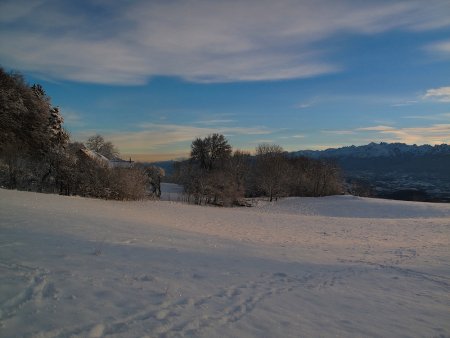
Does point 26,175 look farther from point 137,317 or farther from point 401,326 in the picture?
point 401,326

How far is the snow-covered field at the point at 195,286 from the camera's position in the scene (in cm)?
617

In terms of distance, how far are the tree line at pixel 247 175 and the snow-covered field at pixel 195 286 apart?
37.1m

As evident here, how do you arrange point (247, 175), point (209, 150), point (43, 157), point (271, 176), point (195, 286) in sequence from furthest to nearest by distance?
point (209, 150) → point (247, 175) → point (271, 176) → point (43, 157) → point (195, 286)

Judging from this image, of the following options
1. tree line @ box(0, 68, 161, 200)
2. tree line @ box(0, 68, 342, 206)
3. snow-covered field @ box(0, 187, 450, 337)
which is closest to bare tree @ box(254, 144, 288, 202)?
tree line @ box(0, 68, 342, 206)

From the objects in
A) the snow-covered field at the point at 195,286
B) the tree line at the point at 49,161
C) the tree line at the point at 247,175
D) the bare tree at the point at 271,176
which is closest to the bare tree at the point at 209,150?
the tree line at the point at 247,175

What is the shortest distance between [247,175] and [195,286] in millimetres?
60676

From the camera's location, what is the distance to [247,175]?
226ft

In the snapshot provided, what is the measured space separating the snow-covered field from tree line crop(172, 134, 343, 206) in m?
37.1

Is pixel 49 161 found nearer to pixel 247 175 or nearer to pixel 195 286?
pixel 195 286

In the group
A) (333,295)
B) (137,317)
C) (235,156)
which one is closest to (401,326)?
(333,295)

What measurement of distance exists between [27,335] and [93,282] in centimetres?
234

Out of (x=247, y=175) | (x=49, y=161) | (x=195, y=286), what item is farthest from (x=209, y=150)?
(x=195, y=286)

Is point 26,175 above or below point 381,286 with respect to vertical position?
above

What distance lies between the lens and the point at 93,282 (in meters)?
7.58
